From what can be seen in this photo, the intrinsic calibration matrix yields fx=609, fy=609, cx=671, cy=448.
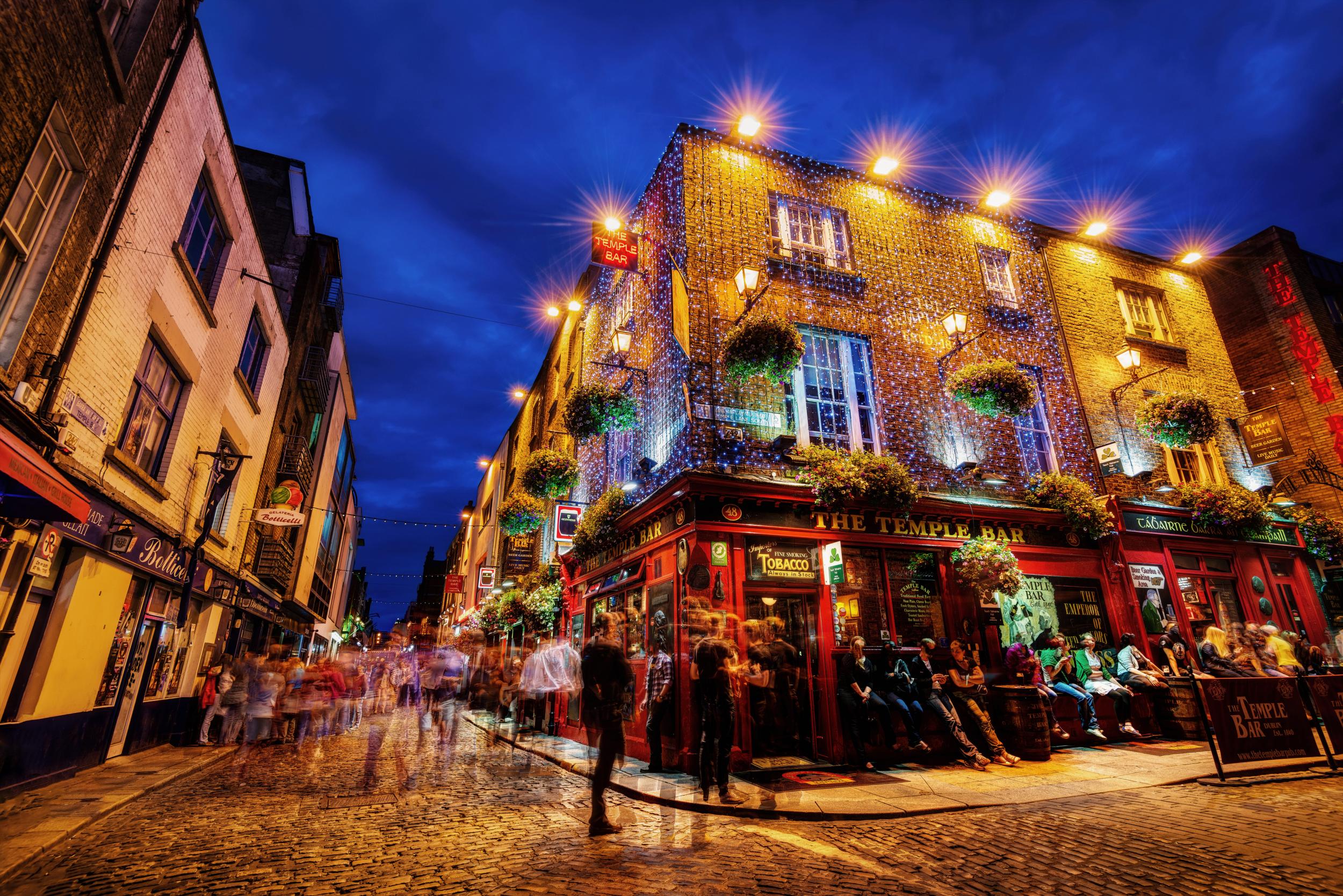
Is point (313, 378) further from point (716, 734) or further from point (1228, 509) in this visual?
point (1228, 509)

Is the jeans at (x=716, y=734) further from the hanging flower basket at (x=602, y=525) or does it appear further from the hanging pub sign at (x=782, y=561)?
the hanging flower basket at (x=602, y=525)

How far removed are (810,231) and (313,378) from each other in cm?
1747

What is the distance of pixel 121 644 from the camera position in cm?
983

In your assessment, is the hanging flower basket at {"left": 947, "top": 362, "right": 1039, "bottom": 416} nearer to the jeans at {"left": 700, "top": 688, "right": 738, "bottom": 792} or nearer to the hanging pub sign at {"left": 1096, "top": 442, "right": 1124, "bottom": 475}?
the hanging pub sign at {"left": 1096, "top": 442, "right": 1124, "bottom": 475}

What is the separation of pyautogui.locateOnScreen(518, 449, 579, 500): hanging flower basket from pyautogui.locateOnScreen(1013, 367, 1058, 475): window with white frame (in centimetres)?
1034

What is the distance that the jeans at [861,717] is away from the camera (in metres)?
8.92

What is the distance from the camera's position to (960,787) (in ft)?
23.7

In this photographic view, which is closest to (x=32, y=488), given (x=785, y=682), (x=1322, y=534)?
(x=785, y=682)

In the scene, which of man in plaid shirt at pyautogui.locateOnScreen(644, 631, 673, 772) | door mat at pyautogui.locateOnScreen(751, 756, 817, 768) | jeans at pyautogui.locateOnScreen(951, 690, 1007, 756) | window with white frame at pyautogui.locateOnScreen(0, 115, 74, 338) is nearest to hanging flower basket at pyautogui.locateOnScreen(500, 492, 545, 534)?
man in plaid shirt at pyautogui.locateOnScreen(644, 631, 673, 772)

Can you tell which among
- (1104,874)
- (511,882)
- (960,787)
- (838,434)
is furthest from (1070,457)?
(511,882)

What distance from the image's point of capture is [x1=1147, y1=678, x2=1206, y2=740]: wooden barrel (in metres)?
10.3

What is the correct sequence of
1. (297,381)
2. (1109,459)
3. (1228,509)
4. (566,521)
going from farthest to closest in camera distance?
(297,381), (566,521), (1228,509), (1109,459)

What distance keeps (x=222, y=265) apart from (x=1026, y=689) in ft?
54.1

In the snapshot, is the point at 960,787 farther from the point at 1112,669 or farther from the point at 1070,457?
the point at 1070,457
